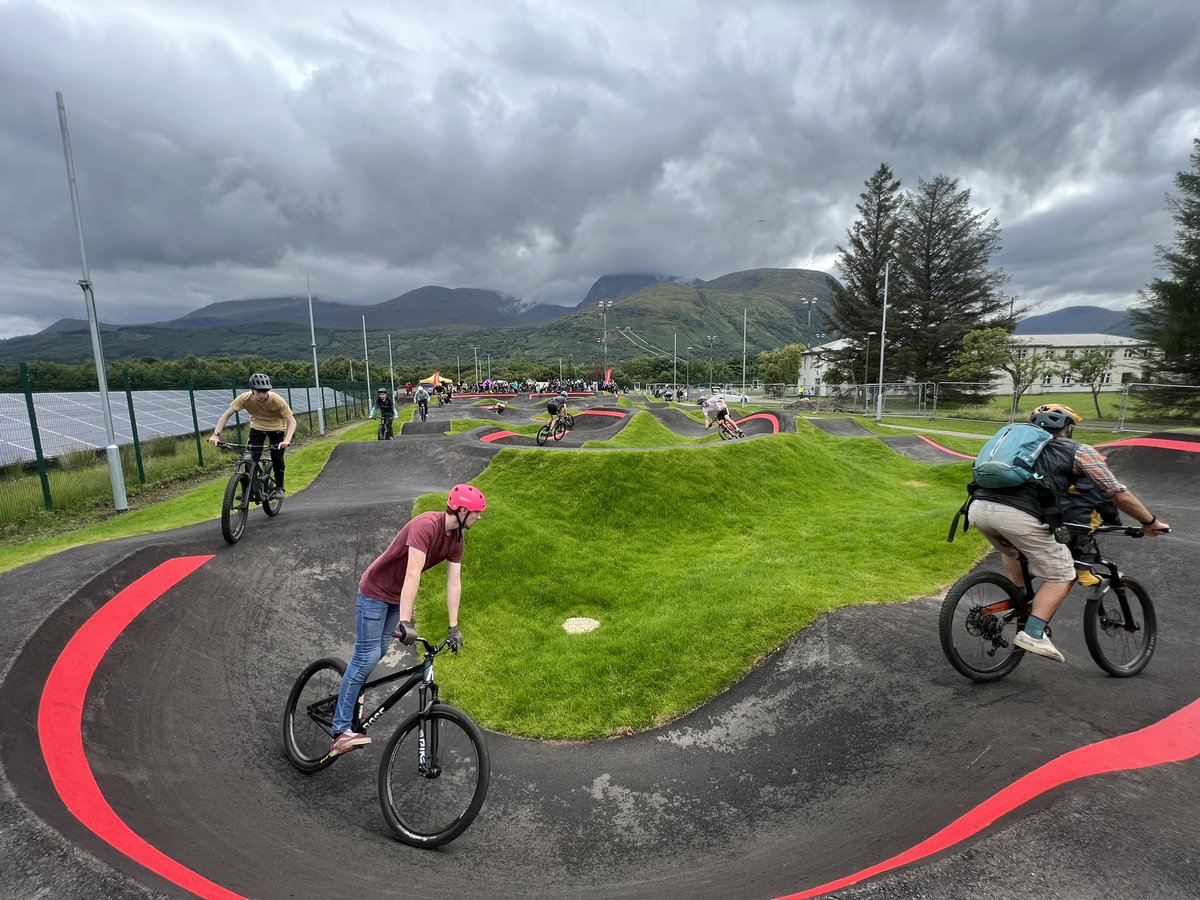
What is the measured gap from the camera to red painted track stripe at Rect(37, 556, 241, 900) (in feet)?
10.9

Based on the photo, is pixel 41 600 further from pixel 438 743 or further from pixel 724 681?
pixel 724 681

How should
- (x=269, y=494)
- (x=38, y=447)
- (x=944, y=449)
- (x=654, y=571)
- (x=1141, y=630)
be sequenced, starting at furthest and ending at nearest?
(x=944, y=449)
(x=38, y=447)
(x=654, y=571)
(x=269, y=494)
(x=1141, y=630)

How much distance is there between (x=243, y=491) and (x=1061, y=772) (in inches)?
404

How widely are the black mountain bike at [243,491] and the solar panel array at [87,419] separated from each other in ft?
23.7

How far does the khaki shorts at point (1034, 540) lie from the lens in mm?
4445

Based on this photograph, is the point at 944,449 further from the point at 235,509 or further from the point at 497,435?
the point at 235,509

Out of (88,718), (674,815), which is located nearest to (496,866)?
(674,815)

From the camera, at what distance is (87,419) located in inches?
691

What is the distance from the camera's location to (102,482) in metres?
13.5

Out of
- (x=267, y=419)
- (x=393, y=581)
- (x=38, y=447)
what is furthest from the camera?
(x=38, y=447)

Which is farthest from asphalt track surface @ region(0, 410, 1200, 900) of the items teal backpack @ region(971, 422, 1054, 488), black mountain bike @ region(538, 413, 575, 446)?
black mountain bike @ region(538, 413, 575, 446)

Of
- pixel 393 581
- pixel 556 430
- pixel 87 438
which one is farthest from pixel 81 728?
pixel 556 430

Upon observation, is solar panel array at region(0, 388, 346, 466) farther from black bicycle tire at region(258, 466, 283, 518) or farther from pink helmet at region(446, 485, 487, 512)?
pink helmet at region(446, 485, 487, 512)

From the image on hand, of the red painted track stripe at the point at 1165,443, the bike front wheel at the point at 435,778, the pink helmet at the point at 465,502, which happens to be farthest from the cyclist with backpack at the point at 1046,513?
the red painted track stripe at the point at 1165,443
